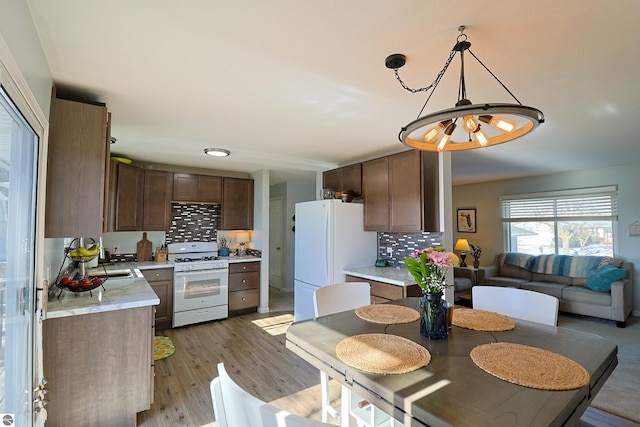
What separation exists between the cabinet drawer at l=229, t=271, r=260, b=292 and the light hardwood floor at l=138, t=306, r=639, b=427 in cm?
58

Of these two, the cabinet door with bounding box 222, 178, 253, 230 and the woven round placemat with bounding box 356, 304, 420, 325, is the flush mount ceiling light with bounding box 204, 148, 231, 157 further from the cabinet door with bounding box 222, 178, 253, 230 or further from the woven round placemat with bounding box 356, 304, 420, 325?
the woven round placemat with bounding box 356, 304, 420, 325

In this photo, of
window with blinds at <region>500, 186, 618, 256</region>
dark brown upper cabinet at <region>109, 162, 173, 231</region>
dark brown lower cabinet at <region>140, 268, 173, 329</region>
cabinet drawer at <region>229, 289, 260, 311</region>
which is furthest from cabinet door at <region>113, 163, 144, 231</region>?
window with blinds at <region>500, 186, 618, 256</region>

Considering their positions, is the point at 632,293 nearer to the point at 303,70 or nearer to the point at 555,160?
the point at 555,160

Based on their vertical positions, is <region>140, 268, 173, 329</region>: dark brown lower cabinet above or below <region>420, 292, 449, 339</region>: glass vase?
below

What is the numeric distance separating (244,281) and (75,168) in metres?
2.94

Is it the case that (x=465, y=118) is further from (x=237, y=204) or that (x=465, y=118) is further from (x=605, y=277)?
(x=605, y=277)

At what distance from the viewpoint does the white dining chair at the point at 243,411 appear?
2.23 feet

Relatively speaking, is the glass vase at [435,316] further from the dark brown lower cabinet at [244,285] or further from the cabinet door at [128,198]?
the cabinet door at [128,198]

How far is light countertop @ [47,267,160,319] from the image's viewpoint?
184 cm

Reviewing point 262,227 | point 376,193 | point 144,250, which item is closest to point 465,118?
point 376,193

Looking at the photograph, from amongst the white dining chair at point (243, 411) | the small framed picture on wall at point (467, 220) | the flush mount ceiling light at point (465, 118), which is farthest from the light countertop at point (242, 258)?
the small framed picture on wall at point (467, 220)

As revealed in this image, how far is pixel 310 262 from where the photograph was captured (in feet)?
13.1

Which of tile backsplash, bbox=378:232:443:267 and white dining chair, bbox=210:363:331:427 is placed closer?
white dining chair, bbox=210:363:331:427

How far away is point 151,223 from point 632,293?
22.8 ft
